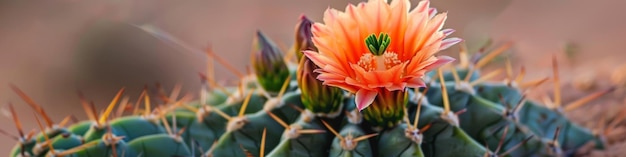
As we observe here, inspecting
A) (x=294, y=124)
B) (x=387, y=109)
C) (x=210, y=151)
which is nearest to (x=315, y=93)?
(x=294, y=124)

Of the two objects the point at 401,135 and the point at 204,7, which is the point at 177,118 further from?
the point at 204,7

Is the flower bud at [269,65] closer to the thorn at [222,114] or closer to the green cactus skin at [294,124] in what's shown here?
the green cactus skin at [294,124]

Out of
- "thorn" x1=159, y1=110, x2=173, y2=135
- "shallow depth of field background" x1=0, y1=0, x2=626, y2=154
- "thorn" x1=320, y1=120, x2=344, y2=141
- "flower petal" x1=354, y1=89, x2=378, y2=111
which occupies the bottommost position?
"shallow depth of field background" x1=0, y1=0, x2=626, y2=154

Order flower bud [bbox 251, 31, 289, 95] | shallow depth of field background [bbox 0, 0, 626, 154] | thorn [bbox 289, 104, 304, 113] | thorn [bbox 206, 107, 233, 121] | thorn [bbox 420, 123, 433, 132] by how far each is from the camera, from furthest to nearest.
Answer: shallow depth of field background [bbox 0, 0, 626, 154] → flower bud [bbox 251, 31, 289, 95] → thorn [bbox 206, 107, 233, 121] → thorn [bbox 289, 104, 304, 113] → thorn [bbox 420, 123, 433, 132]

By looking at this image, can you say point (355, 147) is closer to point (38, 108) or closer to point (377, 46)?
point (377, 46)

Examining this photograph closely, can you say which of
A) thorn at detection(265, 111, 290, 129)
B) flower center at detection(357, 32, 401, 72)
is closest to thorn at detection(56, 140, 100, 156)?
thorn at detection(265, 111, 290, 129)

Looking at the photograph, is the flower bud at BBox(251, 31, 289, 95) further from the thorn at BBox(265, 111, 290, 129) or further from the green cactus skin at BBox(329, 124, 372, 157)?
the green cactus skin at BBox(329, 124, 372, 157)

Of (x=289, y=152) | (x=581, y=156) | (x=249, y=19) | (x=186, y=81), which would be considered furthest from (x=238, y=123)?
(x=249, y=19)
